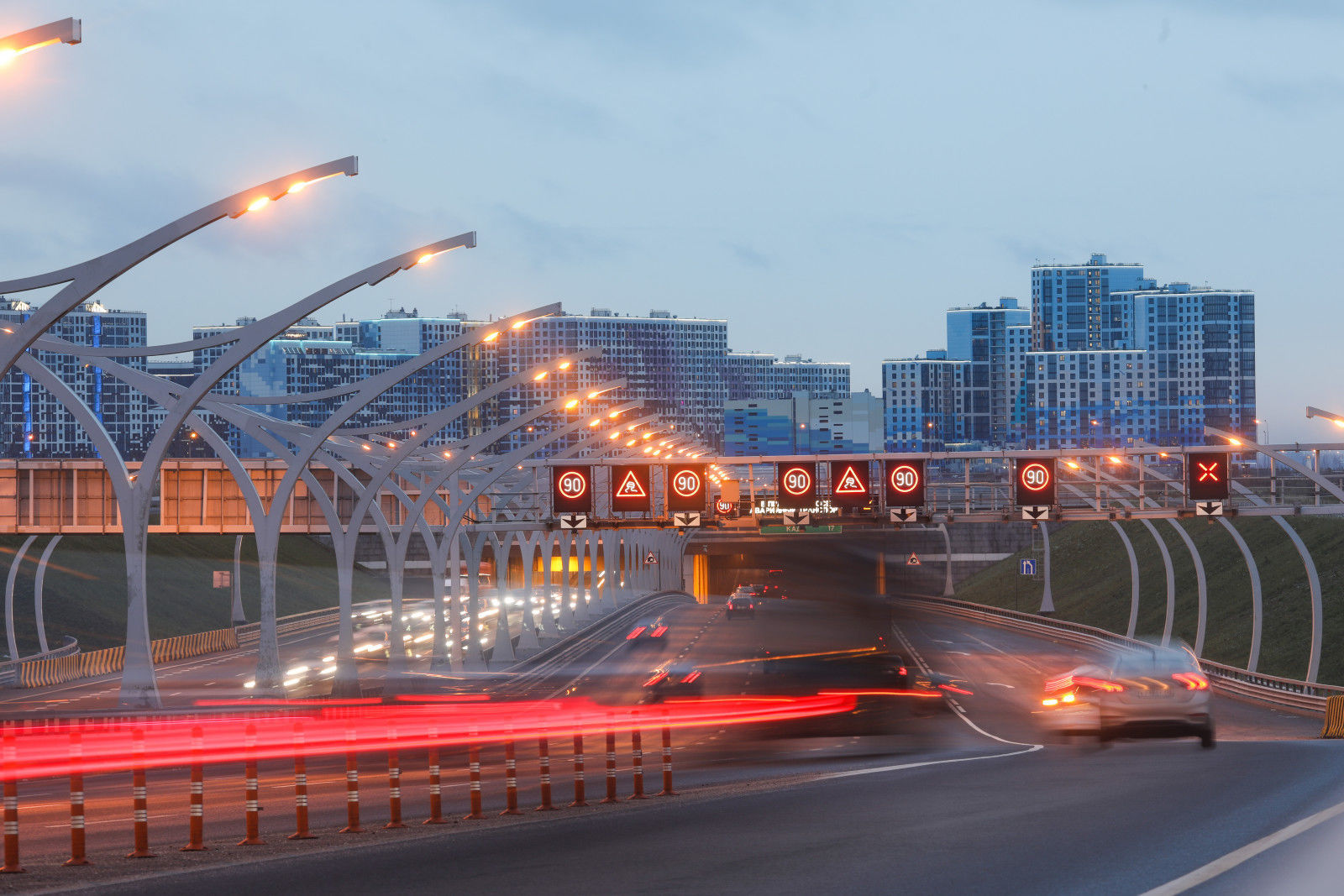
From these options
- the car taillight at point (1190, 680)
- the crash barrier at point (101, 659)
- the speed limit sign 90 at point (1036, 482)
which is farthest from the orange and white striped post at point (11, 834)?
the speed limit sign 90 at point (1036, 482)

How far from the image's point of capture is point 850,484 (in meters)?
46.6

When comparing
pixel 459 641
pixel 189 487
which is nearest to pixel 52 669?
pixel 189 487

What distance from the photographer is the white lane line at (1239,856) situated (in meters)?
11.8

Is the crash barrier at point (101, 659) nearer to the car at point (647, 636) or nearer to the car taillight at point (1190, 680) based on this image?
the car at point (647, 636)

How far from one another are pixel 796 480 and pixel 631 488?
517 centimetres

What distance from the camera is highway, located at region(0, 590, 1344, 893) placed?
13.1m

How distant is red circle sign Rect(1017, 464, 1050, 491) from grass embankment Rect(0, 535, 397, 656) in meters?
44.3

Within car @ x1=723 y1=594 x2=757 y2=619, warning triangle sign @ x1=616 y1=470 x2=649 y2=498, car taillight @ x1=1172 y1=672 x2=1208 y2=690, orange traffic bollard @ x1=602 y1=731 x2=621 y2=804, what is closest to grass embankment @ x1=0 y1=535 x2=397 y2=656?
car @ x1=723 y1=594 x2=757 y2=619

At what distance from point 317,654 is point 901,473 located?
35.7 meters

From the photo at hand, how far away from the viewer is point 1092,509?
4794 cm

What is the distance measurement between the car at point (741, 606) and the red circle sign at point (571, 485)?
153ft

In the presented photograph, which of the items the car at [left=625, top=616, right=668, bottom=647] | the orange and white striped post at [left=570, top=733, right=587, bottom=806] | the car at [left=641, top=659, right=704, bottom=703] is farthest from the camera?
the car at [left=625, top=616, right=668, bottom=647]

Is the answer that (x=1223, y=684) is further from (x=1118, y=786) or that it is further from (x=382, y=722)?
(x=1118, y=786)

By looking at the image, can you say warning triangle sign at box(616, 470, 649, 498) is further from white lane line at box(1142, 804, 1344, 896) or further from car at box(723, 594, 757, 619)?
car at box(723, 594, 757, 619)
